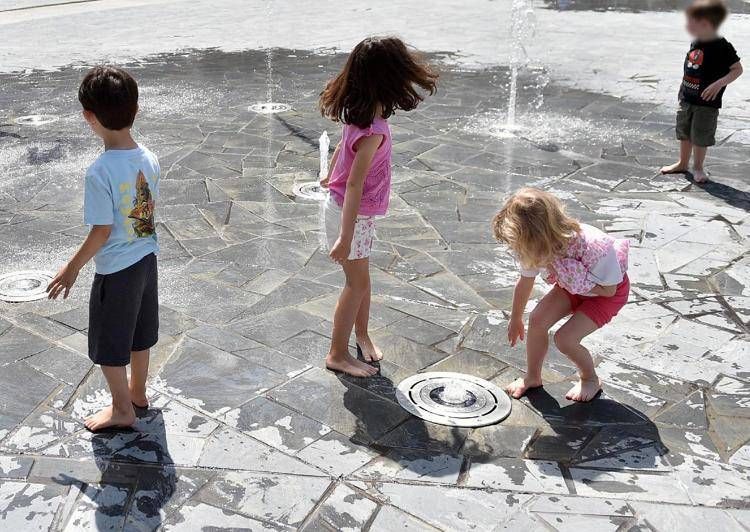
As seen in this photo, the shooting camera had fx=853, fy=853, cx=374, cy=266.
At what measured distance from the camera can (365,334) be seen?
3.98 metres

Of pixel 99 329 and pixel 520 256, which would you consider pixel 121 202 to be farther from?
pixel 520 256

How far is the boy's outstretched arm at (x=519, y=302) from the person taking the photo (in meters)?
3.48

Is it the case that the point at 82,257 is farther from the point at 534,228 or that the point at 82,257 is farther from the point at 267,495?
the point at 534,228

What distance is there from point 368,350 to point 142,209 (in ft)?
4.32

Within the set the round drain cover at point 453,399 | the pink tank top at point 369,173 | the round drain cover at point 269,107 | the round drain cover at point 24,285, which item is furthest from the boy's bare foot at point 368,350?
the round drain cover at point 269,107

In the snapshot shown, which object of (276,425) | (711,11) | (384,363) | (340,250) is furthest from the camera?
(711,11)

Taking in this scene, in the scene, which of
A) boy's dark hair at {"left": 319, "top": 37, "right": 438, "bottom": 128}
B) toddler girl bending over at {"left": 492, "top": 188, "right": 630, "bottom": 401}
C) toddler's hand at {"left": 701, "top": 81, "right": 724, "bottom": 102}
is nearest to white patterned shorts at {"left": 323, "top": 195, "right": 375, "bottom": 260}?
boy's dark hair at {"left": 319, "top": 37, "right": 438, "bottom": 128}

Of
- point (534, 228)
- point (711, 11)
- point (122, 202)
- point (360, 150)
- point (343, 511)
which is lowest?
point (343, 511)

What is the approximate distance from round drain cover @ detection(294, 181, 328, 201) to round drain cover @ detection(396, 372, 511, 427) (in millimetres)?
2663

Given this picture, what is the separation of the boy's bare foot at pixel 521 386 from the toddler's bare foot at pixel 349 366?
1.99ft

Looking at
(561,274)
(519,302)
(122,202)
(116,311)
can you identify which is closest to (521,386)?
(519,302)

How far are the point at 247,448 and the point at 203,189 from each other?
3460mm

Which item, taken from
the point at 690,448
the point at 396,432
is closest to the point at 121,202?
the point at 396,432

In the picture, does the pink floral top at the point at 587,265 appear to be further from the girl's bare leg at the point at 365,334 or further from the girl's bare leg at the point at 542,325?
the girl's bare leg at the point at 365,334
